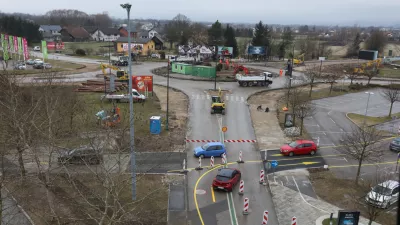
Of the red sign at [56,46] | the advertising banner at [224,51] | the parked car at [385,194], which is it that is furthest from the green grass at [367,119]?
the red sign at [56,46]

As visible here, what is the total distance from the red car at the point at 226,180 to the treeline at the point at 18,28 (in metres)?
85.8

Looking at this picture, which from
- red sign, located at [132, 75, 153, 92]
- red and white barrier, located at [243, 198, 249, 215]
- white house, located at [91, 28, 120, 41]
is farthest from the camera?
white house, located at [91, 28, 120, 41]

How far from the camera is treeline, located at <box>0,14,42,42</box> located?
3556 inches

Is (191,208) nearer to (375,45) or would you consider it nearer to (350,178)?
(350,178)

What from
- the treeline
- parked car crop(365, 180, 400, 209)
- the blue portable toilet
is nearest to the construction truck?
the blue portable toilet

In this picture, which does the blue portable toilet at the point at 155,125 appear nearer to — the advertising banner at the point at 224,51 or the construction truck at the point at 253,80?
the construction truck at the point at 253,80

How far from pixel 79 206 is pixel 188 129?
15069 millimetres

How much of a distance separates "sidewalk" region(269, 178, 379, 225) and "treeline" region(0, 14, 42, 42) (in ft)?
291

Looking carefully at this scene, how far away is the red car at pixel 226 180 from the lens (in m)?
19.8

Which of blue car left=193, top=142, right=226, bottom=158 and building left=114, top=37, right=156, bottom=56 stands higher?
building left=114, top=37, right=156, bottom=56

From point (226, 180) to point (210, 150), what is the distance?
4984 millimetres

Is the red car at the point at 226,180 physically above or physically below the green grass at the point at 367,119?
below

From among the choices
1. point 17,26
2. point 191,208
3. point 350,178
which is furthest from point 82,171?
point 17,26

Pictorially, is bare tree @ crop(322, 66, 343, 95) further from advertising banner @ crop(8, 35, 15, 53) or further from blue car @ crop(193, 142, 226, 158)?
advertising banner @ crop(8, 35, 15, 53)
